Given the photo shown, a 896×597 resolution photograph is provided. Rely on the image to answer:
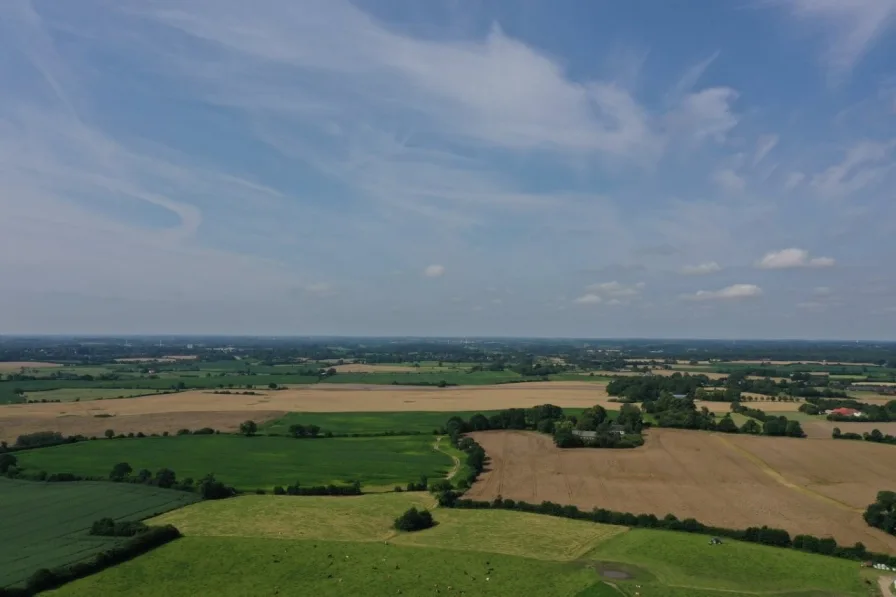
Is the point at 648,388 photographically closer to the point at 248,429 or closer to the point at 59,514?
the point at 248,429

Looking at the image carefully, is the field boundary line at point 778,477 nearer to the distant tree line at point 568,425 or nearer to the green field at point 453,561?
the distant tree line at point 568,425

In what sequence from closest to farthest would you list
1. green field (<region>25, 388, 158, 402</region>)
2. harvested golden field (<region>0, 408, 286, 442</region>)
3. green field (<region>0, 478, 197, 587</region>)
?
green field (<region>0, 478, 197, 587</region>), harvested golden field (<region>0, 408, 286, 442</region>), green field (<region>25, 388, 158, 402</region>)

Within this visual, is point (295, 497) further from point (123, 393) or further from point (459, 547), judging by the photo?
point (123, 393)

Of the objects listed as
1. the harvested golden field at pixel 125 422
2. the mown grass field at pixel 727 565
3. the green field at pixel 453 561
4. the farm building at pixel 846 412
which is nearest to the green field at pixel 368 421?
the harvested golden field at pixel 125 422

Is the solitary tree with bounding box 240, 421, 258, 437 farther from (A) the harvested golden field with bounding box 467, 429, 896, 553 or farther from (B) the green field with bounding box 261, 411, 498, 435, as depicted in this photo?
(A) the harvested golden field with bounding box 467, 429, 896, 553

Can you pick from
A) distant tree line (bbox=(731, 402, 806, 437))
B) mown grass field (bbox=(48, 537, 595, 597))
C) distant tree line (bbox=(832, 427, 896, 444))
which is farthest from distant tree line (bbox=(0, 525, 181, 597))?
distant tree line (bbox=(832, 427, 896, 444))

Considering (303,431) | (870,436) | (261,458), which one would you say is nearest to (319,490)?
(261,458)

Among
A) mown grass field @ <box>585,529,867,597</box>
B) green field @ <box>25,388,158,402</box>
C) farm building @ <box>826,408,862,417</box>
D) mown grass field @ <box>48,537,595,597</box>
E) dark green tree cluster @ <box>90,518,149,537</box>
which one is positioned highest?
green field @ <box>25,388,158,402</box>
